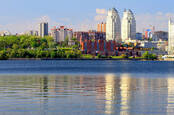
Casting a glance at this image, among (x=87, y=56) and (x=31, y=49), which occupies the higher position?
(x=31, y=49)

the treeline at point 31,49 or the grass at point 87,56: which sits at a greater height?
the treeline at point 31,49

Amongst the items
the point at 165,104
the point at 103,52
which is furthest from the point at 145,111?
the point at 103,52

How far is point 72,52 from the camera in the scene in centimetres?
16388

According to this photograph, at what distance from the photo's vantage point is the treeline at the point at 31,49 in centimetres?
15338

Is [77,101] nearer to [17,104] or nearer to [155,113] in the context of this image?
[17,104]

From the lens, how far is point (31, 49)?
174 metres

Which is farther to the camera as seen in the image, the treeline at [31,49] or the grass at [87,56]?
the grass at [87,56]

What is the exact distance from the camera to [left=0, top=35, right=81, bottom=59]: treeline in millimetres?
153375

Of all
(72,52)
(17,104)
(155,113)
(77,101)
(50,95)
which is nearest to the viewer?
(155,113)

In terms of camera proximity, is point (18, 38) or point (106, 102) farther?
point (18, 38)

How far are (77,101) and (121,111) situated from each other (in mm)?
2814

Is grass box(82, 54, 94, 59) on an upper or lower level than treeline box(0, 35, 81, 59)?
lower

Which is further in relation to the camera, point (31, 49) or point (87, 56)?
point (31, 49)

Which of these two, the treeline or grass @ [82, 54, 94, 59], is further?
grass @ [82, 54, 94, 59]
